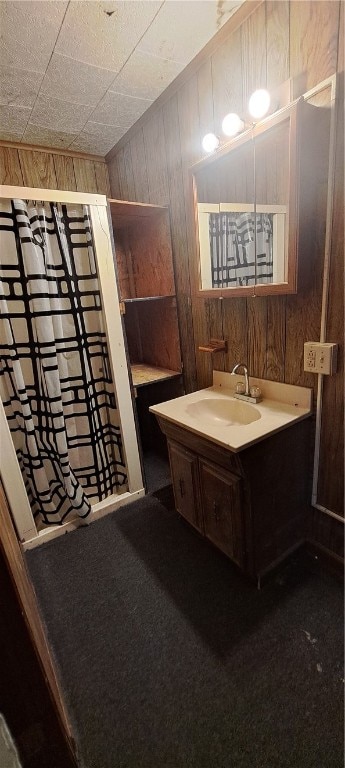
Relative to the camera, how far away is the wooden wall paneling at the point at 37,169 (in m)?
2.21

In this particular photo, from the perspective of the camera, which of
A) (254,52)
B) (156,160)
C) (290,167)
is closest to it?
(290,167)

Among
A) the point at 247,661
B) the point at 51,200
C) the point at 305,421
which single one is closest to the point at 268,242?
the point at 305,421

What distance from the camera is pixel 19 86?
163cm

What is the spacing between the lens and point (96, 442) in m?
1.94

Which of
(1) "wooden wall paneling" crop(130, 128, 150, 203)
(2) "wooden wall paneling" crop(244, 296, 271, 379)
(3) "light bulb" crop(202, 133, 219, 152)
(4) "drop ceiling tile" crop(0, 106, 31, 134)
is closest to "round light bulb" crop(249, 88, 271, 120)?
(3) "light bulb" crop(202, 133, 219, 152)

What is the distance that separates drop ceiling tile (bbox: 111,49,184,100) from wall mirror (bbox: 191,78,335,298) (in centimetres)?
51

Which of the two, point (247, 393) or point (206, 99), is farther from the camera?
point (247, 393)

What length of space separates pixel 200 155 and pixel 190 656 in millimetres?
2314

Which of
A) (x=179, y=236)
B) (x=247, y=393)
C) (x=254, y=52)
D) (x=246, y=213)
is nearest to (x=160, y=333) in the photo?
(x=179, y=236)

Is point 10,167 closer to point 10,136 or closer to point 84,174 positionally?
point 10,136

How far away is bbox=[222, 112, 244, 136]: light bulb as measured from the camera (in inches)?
53.5

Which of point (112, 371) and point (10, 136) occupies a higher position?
point (10, 136)

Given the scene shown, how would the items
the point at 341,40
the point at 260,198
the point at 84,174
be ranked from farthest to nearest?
the point at 84,174, the point at 260,198, the point at 341,40

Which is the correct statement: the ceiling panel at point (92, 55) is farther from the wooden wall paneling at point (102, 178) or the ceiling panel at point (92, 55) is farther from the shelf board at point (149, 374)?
the shelf board at point (149, 374)
